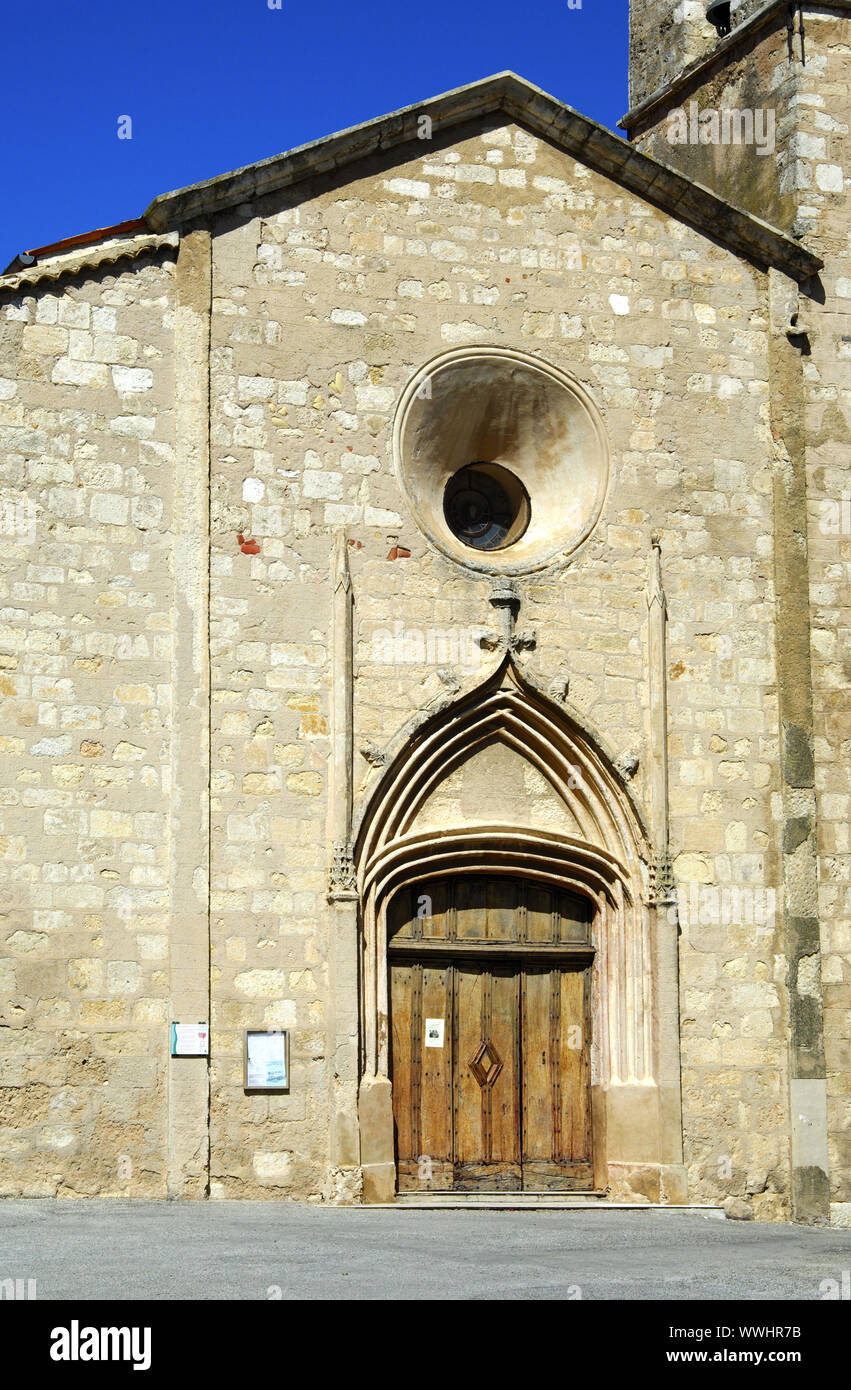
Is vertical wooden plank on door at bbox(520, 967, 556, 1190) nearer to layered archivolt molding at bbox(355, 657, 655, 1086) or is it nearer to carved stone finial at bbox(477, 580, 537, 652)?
layered archivolt molding at bbox(355, 657, 655, 1086)

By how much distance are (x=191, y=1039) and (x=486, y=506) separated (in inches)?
169

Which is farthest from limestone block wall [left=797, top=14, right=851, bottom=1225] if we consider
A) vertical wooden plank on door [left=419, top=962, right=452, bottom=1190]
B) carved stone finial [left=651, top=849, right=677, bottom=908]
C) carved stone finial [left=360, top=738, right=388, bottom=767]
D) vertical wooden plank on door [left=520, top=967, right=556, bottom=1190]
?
carved stone finial [left=360, top=738, right=388, bottom=767]

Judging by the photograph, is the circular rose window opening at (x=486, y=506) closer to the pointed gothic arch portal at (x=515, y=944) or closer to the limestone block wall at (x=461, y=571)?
the limestone block wall at (x=461, y=571)

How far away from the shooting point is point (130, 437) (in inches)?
450

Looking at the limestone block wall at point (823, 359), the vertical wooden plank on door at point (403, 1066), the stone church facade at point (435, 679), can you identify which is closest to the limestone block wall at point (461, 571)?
the stone church facade at point (435, 679)

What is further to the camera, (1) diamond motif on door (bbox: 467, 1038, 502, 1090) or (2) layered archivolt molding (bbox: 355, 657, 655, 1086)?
(1) diamond motif on door (bbox: 467, 1038, 502, 1090)

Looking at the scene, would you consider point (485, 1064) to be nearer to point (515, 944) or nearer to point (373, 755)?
point (515, 944)

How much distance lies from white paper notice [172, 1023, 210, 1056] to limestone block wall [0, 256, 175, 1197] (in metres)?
0.14

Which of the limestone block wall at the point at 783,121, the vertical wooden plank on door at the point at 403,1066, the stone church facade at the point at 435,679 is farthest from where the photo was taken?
the limestone block wall at the point at 783,121

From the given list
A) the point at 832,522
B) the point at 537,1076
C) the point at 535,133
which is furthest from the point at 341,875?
the point at 535,133

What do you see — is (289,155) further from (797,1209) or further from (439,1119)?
(797,1209)

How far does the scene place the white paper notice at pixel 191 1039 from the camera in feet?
35.5

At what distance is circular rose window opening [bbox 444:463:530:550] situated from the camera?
41.7ft
